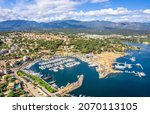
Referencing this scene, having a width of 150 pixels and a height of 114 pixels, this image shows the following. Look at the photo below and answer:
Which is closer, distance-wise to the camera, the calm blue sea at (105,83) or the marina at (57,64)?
the calm blue sea at (105,83)

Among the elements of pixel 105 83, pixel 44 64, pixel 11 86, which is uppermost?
pixel 11 86

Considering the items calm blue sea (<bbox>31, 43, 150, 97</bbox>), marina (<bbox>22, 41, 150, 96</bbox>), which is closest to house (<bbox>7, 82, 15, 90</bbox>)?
marina (<bbox>22, 41, 150, 96</bbox>)

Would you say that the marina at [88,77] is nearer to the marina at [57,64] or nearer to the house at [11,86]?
the marina at [57,64]

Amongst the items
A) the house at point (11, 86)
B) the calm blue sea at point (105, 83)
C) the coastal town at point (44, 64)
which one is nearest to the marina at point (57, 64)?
the coastal town at point (44, 64)

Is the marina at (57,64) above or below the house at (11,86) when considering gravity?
below

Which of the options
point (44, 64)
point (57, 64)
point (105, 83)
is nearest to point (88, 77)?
point (105, 83)

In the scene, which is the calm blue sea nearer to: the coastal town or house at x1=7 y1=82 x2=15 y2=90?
the coastal town

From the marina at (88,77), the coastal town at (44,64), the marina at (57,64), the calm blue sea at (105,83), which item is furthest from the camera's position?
the marina at (57,64)

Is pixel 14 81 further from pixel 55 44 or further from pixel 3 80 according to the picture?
pixel 55 44

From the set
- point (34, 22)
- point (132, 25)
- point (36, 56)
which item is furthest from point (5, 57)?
point (34, 22)

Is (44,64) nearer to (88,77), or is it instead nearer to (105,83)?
(88,77)

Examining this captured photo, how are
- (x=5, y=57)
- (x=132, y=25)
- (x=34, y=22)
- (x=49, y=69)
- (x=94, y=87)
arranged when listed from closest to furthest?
(x=94, y=87), (x=49, y=69), (x=5, y=57), (x=132, y=25), (x=34, y=22)
